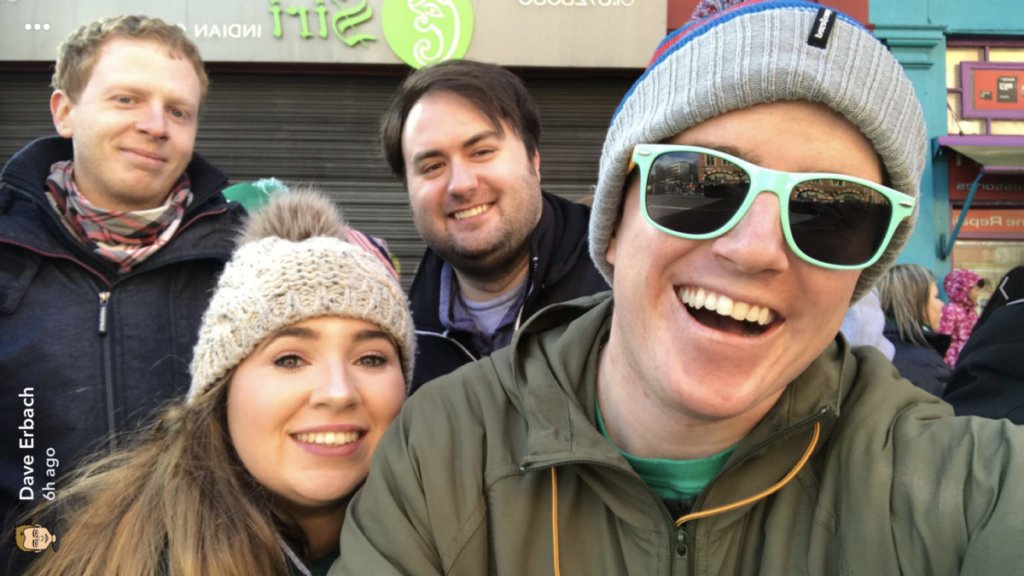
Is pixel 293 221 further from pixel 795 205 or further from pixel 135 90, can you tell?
pixel 795 205

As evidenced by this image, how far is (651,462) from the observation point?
1.48 metres

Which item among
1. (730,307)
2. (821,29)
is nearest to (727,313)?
(730,307)

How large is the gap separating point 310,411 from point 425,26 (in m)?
5.47

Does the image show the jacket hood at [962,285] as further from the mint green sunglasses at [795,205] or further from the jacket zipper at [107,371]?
the jacket zipper at [107,371]

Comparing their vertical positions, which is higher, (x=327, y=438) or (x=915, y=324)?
(x=327, y=438)

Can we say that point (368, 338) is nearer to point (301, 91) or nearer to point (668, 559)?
point (668, 559)

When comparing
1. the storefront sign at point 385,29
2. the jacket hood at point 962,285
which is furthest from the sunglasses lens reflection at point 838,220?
the storefront sign at point 385,29

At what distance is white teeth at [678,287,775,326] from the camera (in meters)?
1.33

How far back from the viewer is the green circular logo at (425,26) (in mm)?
6625

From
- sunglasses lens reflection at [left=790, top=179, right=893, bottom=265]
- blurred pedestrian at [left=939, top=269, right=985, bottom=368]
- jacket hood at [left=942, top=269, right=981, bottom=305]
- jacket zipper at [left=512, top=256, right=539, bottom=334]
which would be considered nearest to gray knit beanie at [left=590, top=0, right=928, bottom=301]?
sunglasses lens reflection at [left=790, top=179, right=893, bottom=265]

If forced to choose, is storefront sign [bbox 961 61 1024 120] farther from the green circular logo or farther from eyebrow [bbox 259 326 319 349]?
eyebrow [bbox 259 326 319 349]

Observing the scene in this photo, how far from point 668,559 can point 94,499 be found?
5.40 ft

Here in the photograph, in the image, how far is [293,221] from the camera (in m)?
2.30

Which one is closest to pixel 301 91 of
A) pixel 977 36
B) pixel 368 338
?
pixel 368 338
